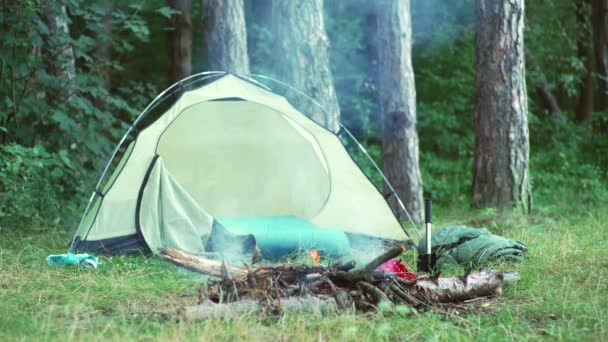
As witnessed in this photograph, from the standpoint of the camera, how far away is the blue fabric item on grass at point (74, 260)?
5305 mm

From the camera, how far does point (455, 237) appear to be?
550 cm

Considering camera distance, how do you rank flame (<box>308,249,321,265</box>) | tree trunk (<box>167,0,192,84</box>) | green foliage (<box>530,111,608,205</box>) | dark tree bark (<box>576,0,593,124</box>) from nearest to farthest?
1. flame (<box>308,249,321,265</box>)
2. green foliage (<box>530,111,608,205</box>)
3. tree trunk (<box>167,0,192,84</box>)
4. dark tree bark (<box>576,0,593,124</box>)

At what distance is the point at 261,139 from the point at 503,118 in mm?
2272

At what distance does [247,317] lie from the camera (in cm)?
369

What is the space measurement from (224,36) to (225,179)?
232 cm

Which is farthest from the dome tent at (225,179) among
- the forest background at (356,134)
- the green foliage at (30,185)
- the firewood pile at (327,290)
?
the firewood pile at (327,290)

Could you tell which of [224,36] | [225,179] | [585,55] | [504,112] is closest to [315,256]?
[225,179]

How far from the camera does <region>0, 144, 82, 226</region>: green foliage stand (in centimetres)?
706

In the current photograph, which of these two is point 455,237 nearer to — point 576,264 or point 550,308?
point 576,264

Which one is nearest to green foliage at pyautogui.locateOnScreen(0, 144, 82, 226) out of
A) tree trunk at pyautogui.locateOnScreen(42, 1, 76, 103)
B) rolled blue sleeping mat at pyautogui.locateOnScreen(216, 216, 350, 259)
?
tree trunk at pyautogui.locateOnScreen(42, 1, 76, 103)

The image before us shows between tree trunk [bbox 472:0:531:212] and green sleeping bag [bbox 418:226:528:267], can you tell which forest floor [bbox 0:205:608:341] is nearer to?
green sleeping bag [bbox 418:226:528:267]

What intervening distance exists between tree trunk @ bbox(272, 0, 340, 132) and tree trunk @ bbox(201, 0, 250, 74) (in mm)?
1566

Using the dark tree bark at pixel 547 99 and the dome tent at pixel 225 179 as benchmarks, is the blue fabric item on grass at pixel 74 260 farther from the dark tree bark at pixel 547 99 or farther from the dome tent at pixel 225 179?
the dark tree bark at pixel 547 99

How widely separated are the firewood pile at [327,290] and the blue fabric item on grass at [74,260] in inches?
51.9
